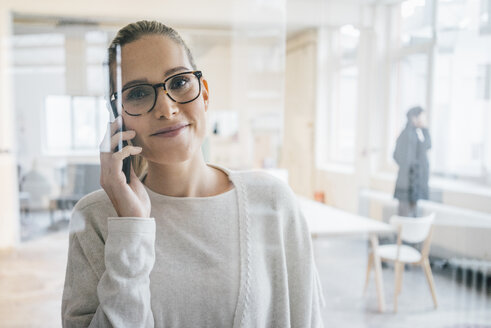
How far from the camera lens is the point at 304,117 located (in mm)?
935

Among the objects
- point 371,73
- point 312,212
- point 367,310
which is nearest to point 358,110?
point 371,73

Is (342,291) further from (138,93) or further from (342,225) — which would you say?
(138,93)

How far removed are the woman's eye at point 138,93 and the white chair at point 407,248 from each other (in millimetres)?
943

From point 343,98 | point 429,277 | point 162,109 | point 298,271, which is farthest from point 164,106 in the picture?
point 429,277

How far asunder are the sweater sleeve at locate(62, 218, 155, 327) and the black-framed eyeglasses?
16 cm

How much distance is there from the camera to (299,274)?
0.73m

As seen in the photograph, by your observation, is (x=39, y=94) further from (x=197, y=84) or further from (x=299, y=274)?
(x=299, y=274)

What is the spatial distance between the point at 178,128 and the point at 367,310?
3.54ft

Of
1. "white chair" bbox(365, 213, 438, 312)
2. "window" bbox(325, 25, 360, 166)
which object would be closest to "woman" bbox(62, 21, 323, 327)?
"window" bbox(325, 25, 360, 166)

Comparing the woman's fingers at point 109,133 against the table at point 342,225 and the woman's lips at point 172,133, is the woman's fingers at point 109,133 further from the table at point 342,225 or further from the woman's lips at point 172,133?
the table at point 342,225

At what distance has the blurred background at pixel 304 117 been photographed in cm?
73

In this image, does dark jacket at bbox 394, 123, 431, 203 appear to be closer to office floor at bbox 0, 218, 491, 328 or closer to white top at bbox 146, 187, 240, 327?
office floor at bbox 0, 218, 491, 328

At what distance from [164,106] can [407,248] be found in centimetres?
95

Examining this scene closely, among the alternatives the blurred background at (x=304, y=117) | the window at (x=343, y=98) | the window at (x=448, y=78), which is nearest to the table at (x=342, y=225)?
the blurred background at (x=304, y=117)
